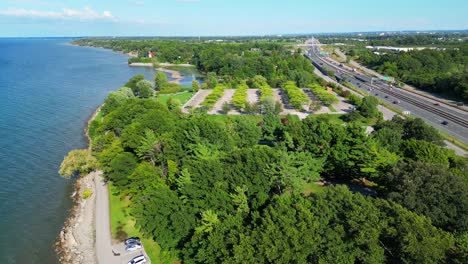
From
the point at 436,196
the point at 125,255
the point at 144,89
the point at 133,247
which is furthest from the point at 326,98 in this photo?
the point at 125,255

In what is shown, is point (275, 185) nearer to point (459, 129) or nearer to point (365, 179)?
point (365, 179)

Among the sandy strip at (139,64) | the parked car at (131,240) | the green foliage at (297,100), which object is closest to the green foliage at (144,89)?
the green foliage at (297,100)

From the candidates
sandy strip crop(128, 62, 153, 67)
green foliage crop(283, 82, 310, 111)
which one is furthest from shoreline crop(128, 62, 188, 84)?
green foliage crop(283, 82, 310, 111)

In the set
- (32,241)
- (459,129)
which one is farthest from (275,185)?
(459,129)

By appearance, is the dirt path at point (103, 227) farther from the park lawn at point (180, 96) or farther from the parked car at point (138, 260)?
the park lawn at point (180, 96)

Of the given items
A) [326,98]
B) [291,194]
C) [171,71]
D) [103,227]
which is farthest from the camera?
[171,71]

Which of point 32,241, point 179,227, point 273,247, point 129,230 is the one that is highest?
point 273,247

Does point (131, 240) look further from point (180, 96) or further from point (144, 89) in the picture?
point (180, 96)
